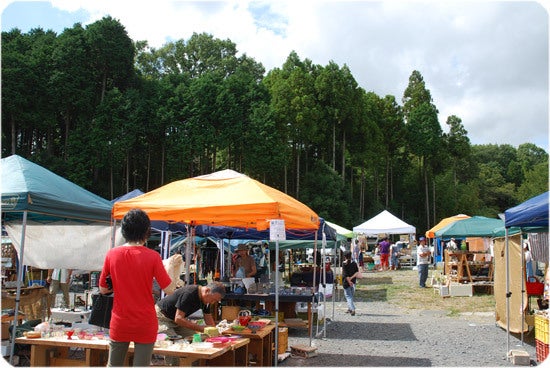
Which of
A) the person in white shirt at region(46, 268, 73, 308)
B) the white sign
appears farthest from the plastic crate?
the person in white shirt at region(46, 268, 73, 308)

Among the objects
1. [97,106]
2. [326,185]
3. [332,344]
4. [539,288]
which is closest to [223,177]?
[332,344]

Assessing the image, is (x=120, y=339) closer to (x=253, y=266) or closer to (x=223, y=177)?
(x=223, y=177)

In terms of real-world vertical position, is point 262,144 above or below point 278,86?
below

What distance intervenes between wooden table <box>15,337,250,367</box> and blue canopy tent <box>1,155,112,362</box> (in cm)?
31

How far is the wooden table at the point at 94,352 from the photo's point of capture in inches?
197

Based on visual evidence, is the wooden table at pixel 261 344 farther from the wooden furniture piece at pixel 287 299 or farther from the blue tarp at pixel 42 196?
the blue tarp at pixel 42 196

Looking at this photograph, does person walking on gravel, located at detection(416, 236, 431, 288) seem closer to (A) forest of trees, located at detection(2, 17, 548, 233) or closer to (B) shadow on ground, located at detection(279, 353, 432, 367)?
(B) shadow on ground, located at detection(279, 353, 432, 367)

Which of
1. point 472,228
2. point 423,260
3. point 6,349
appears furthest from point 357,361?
point 423,260

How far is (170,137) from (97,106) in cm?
469

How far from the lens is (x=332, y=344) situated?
28.4 ft

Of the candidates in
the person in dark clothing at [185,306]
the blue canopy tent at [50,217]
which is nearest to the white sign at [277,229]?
the person in dark clothing at [185,306]

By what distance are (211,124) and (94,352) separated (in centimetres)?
2789

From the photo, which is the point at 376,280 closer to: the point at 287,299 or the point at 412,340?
the point at 412,340

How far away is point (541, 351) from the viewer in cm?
692
